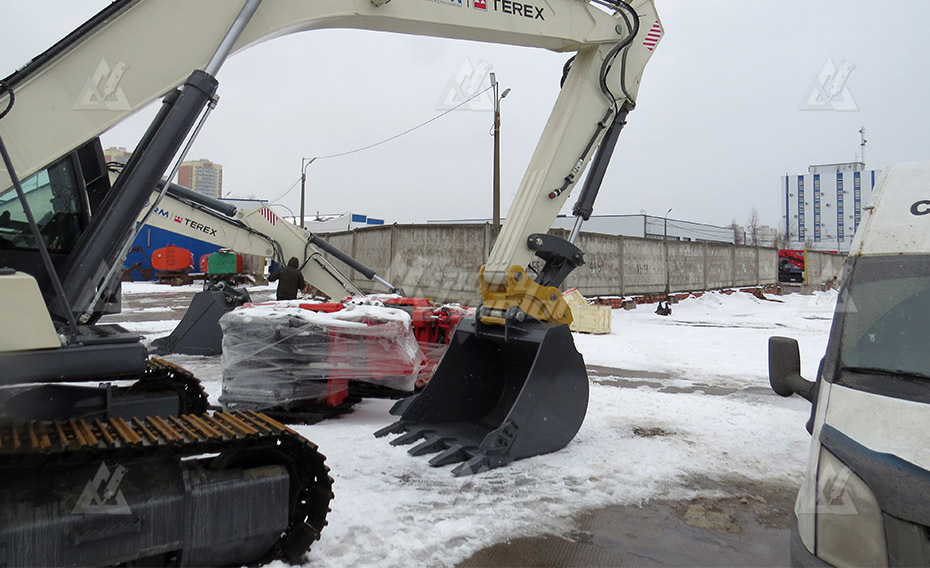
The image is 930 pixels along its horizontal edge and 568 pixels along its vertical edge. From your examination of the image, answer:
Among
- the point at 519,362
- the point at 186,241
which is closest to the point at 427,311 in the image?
the point at 519,362

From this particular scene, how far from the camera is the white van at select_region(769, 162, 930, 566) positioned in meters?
2.08

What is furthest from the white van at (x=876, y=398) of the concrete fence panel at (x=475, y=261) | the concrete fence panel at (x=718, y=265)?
the concrete fence panel at (x=718, y=265)

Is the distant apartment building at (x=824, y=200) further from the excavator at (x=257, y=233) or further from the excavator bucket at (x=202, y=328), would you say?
the excavator bucket at (x=202, y=328)

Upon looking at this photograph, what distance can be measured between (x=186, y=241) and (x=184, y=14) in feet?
121

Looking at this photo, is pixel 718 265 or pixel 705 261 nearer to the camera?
pixel 705 261

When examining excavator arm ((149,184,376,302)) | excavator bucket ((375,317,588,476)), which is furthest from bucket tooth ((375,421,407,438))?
excavator arm ((149,184,376,302))

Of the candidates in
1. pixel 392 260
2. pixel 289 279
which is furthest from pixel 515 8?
pixel 392 260

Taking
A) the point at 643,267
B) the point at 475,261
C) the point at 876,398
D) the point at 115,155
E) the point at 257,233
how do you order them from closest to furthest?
the point at 876,398 → the point at 115,155 → the point at 257,233 → the point at 475,261 → the point at 643,267

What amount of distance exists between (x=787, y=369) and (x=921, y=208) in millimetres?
988

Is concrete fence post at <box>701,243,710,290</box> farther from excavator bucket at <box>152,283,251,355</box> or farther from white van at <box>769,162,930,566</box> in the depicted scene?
white van at <box>769,162,930,566</box>

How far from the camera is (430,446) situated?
15.3 ft

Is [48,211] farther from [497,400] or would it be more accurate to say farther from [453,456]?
[497,400]

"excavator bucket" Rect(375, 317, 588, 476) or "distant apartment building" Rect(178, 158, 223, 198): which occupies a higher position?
"distant apartment building" Rect(178, 158, 223, 198)

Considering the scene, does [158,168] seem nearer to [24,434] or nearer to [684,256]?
[24,434]
